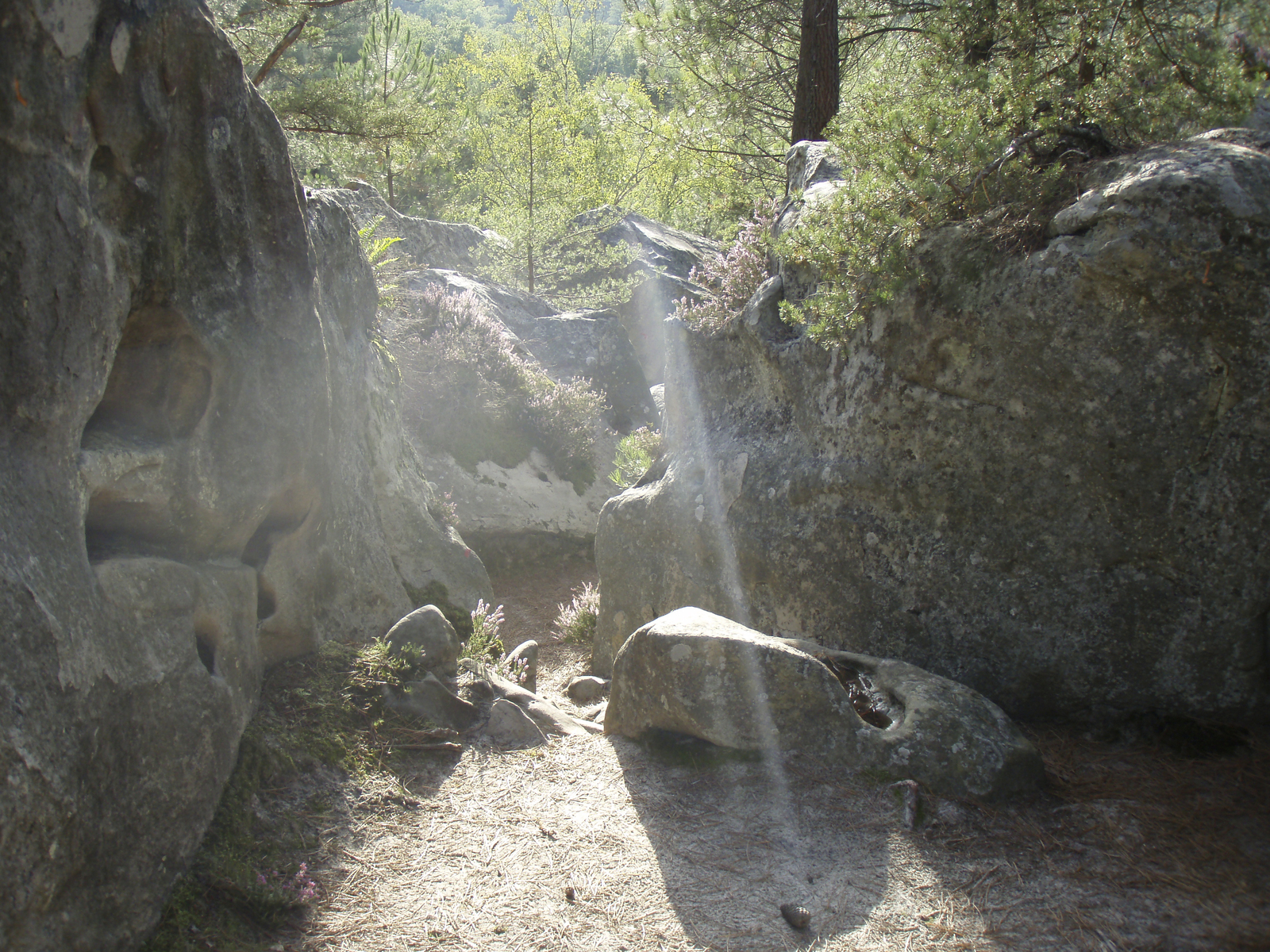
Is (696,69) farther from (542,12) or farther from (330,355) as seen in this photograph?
(542,12)

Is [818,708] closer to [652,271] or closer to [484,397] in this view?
[484,397]

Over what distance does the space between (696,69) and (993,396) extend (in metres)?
8.55

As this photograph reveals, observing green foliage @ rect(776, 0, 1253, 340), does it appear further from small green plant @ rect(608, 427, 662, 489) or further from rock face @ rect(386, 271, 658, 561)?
rock face @ rect(386, 271, 658, 561)

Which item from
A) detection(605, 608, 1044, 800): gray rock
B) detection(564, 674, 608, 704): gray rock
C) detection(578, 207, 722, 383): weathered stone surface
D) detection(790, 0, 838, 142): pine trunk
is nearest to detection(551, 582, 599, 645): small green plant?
detection(564, 674, 608, 704): gray rock

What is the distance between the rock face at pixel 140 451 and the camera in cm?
272

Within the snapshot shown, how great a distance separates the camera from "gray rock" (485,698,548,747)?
4988mm

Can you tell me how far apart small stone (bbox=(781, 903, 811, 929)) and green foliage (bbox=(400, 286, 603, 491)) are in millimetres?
8517

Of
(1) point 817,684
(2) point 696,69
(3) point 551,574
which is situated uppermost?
(2) point 696,69

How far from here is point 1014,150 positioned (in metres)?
4.52

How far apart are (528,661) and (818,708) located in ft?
10.3

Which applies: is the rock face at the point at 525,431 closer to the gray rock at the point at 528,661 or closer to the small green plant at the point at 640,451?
the small green plant at the point at 640,451

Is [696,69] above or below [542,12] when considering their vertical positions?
below

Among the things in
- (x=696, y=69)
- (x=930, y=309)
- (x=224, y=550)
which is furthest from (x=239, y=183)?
(x=696, y=69)

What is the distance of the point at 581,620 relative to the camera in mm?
8391
